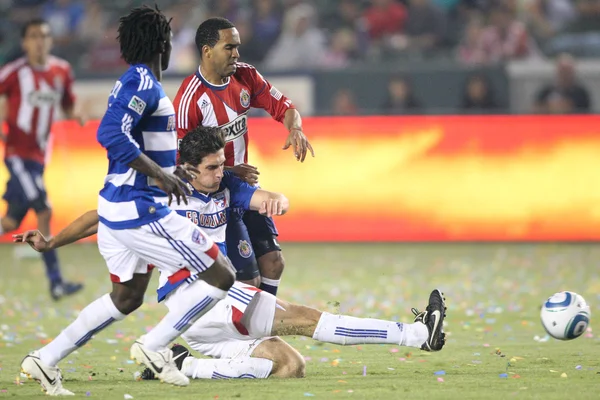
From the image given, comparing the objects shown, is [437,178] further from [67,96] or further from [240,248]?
[240,248]

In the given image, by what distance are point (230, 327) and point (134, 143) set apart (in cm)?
127

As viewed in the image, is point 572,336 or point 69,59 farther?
point 69,59

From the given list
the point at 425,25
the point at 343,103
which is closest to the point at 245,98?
the point at 343,103

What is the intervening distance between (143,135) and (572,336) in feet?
9.24

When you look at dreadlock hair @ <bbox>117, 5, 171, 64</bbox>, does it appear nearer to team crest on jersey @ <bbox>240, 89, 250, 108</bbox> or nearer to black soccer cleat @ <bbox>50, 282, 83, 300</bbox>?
team crest on jersey @ <bbox>240, 89, 250, 108</bbox>

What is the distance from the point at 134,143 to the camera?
5.52m

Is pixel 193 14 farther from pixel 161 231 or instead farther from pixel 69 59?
pixel 161 231

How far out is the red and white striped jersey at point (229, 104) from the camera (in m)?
6.77

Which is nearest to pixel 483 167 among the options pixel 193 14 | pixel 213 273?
A: pixel 193 14

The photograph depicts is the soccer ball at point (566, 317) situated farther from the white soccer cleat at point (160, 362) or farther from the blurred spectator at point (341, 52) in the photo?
the blurred spectator at point (341, 52)

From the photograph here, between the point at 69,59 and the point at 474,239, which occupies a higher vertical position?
the point at 69,59

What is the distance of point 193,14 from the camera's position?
59.6ft

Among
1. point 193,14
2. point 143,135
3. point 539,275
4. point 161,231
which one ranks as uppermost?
point 193,14

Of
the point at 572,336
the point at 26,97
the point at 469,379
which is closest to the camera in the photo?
the point at 469,379
